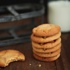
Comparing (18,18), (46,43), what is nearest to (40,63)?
(46,43)

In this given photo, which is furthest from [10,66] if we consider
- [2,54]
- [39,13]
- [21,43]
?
[39,13]

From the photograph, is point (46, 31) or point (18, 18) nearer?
point (46, 31)

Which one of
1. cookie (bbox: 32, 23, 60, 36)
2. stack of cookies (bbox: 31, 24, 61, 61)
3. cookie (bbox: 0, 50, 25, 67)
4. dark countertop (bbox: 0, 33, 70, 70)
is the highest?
cookie (bbox: 32, 23, 60, 36)

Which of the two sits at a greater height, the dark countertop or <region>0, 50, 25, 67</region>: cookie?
<region>0, 50, 25, 67</region>: cookie

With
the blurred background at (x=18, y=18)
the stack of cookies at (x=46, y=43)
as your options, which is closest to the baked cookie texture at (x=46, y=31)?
the stack of cookies at (x=46, y=43)

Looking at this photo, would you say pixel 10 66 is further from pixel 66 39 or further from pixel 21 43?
pixel 66 39

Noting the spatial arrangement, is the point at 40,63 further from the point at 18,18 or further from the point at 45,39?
the point at 18,18

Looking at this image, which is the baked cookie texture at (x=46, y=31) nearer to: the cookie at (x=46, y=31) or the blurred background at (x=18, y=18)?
the cookie at (x=46, y=31)

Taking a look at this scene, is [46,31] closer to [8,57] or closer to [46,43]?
[46,43]

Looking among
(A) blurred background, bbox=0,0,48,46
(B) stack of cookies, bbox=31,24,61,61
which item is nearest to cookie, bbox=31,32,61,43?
(B) stack of cookies, bbox=31,24,61,61

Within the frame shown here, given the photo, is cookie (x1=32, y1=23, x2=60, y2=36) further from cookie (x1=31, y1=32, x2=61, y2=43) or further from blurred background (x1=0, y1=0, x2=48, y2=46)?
blurred background (x1=0, y1=0, x2=48, y2=46)
